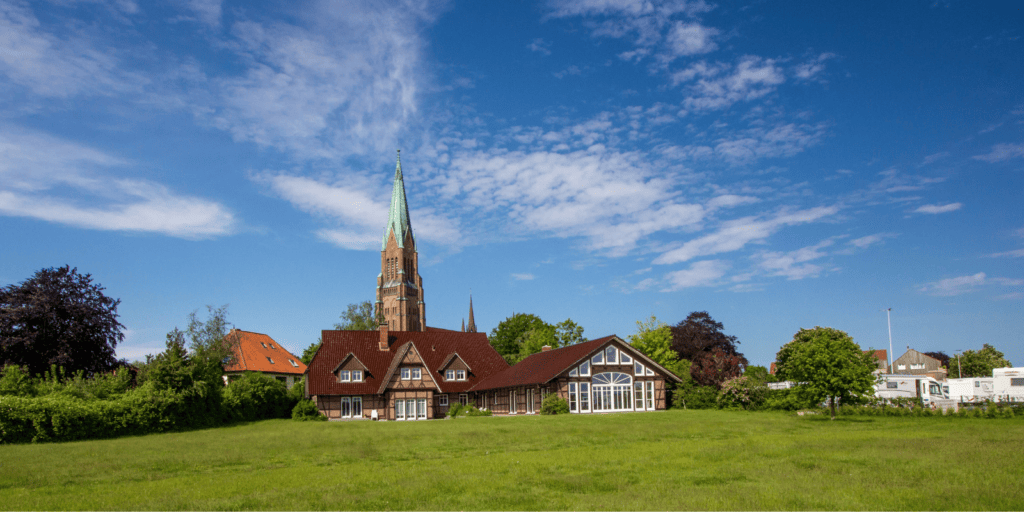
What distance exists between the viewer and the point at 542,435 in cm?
2567

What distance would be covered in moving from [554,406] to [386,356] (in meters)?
18.3

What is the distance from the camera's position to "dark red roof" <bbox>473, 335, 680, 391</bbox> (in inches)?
1750

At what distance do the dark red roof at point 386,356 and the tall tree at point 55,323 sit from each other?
14263mm

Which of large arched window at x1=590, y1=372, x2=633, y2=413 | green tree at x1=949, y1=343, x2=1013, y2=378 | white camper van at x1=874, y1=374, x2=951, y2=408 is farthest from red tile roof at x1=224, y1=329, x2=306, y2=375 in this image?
green tree at x1=949, y1=343, x2=1013, y2=378

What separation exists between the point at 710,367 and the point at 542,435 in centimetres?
2746

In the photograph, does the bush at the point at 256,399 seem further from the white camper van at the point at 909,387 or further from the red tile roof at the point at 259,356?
the white camper van at the point at 909,387

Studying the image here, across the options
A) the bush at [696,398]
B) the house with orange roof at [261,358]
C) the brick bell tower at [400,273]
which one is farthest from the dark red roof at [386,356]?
the brick bell tower at [400,273]

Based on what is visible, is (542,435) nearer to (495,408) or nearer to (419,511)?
(419,511)

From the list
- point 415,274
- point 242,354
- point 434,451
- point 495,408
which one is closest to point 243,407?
point 495,408

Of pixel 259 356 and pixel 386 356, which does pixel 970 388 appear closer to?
pixel 386 356

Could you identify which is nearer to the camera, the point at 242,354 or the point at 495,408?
the point at 495,408

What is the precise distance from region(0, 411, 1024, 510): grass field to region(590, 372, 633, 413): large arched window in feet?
65.8

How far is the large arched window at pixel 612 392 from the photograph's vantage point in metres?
44.9

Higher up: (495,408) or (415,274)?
(415,274)
